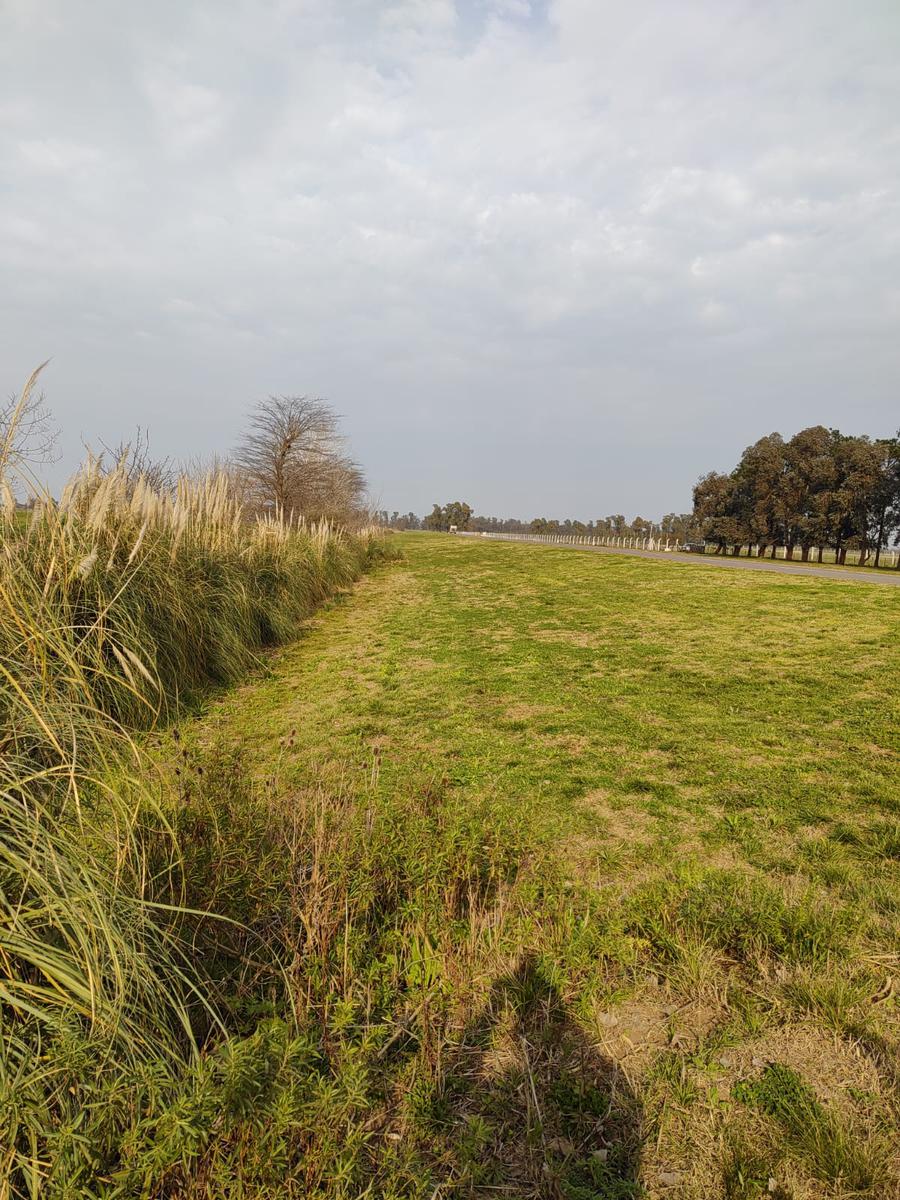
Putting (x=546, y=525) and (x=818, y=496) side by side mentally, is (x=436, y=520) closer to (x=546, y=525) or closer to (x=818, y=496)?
(x=546, y=525)

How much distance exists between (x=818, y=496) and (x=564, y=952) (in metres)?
41.8

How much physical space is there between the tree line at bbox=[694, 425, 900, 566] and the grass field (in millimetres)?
36960

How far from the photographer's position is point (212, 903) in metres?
2.03

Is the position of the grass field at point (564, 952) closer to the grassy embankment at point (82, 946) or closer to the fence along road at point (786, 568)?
the grassy embankment at point (82, 946)

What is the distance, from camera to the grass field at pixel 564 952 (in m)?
1.45

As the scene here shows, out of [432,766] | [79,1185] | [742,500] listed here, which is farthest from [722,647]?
[742,500]

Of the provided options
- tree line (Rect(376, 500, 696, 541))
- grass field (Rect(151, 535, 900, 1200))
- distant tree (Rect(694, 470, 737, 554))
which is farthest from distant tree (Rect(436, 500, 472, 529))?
grass field (Rect(151, 535, 900, 1200))

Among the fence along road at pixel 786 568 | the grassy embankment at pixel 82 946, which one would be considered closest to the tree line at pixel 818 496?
the fence along road at pixel 786 568

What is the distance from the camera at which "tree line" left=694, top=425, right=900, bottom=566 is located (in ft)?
112

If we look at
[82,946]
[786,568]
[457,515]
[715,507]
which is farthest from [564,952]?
[457,515]

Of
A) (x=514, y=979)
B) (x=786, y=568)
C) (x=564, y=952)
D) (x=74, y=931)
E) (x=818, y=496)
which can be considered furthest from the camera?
(x=818, y=496)

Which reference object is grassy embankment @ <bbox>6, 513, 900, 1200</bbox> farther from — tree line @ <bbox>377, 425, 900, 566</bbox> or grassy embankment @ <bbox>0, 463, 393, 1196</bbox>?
tree line @ <bbox>377, 425, 900, 566</bbox>

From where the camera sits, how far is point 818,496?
35.8 metres

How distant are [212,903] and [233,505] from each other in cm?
859
